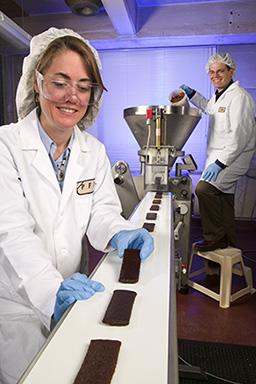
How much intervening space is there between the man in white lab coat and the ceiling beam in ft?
3.56

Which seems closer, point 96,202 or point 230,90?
point 96,202

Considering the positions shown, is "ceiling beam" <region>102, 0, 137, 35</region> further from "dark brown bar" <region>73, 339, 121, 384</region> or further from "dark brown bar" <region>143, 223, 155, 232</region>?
"dark brown bar" <region>73, 339, 121, 384</region>

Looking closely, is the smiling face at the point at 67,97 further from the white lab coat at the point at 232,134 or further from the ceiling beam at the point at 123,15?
the ceiling beam at the point at 123,15

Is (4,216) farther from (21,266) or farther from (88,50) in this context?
(88,50)

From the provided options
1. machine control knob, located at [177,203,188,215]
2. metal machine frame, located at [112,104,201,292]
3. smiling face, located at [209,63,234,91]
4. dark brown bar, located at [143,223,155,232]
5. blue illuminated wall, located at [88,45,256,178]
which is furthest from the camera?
blue illuminated wall, located at [88,45,256,178]

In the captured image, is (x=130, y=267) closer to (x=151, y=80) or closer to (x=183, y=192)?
(x=183, y=192)

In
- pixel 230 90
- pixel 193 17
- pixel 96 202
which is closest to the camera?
pixel 96 202

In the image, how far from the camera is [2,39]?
3.05 metres

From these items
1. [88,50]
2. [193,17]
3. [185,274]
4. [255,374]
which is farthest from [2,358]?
[193,17]

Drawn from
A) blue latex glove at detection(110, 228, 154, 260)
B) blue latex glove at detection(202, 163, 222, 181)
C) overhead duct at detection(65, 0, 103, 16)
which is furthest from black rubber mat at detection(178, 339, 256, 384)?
overhead duct at detection(65, 0, 103, 16)

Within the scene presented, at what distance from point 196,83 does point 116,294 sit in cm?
365

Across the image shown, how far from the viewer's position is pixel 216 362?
1556mm

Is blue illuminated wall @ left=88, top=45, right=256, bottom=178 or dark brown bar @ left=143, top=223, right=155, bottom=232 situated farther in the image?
blue illuminated wall @ left=88, top=45, right=256, bottom=178

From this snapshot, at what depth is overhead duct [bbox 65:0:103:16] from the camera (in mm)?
3090
